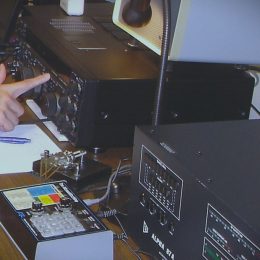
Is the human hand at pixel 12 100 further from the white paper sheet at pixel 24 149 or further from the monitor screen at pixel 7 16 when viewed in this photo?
the monitor screen at pixel 7 16

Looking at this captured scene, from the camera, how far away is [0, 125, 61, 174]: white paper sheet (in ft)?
4.46

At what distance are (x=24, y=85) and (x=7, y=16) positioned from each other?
1.56 ft

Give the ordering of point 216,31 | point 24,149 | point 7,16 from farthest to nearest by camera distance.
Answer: point 7,16
point 24,149
point 216,31

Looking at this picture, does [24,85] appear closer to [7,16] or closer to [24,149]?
[24,149]

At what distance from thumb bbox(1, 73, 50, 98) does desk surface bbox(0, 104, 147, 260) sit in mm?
84

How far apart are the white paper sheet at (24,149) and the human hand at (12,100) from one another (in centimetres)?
3

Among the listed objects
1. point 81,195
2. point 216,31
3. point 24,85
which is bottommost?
point 81,195

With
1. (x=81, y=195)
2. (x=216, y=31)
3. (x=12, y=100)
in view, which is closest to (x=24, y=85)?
(x=12, y=100)

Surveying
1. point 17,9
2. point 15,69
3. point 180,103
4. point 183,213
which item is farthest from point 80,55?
point 183,213

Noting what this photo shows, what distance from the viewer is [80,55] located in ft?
4.78

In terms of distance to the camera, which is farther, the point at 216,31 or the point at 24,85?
the point at 24,85

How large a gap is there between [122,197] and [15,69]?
2.11ft

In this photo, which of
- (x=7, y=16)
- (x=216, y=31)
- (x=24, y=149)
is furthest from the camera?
(x=7, y=16)

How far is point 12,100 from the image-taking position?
153 cm
